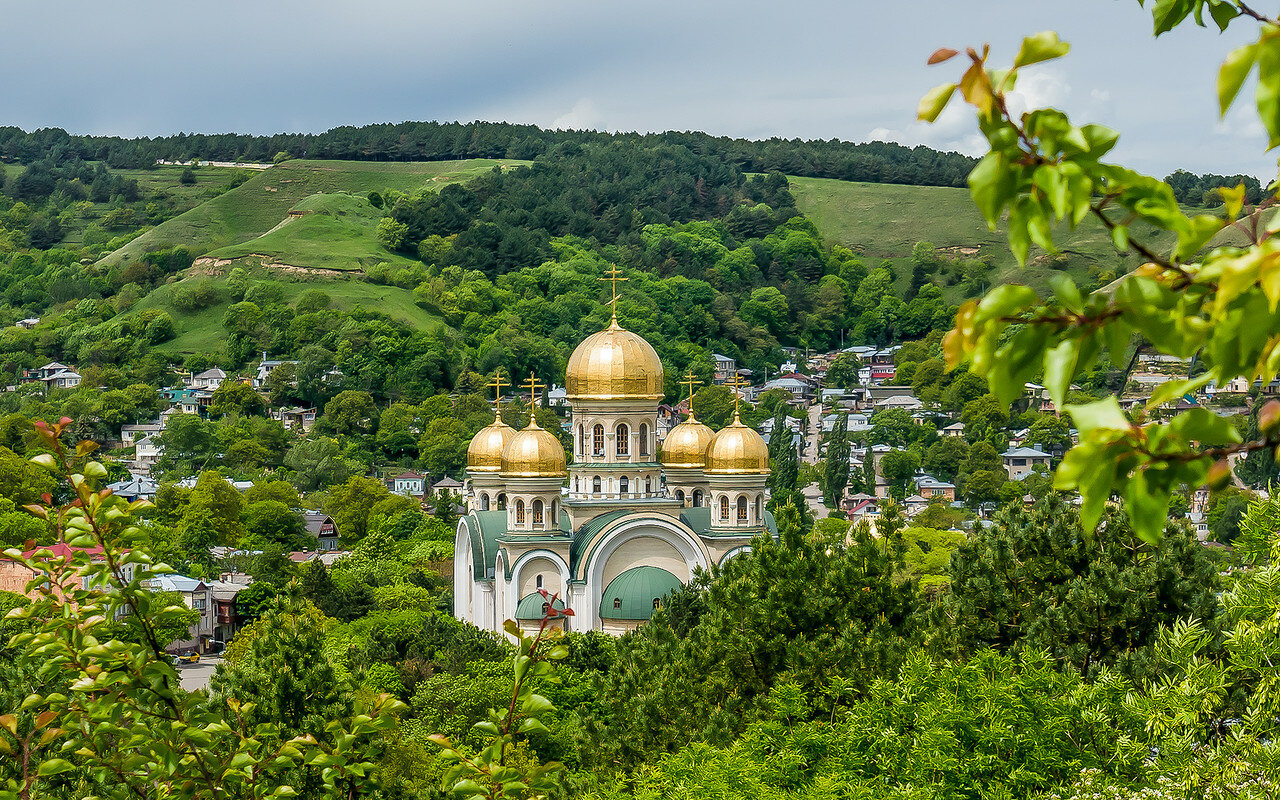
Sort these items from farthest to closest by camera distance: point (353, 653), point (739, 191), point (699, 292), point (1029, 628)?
point (739, 191) < point (699, 292) < point (353, 653) < point (1029, 628)

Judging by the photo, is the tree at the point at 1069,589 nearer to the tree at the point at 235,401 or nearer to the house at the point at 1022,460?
the house at the point at 1022,460

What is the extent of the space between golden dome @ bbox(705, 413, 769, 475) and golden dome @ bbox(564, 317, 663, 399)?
187cm

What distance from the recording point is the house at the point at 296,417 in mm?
82688

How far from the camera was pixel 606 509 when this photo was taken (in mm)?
32375

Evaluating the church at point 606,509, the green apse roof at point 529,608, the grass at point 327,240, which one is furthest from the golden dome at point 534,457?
the grass at point 327,240

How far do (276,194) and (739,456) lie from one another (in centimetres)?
11652

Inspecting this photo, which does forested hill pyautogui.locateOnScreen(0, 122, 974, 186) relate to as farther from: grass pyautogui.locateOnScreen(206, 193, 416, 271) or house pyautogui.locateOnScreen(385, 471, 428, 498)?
house pyautogui.locateOnScreen(385, 471, 428, 498)

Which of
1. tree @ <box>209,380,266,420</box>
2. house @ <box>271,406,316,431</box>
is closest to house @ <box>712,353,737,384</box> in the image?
house @ <box>271,406,316,431</box>

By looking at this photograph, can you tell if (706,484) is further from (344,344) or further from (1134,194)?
(344,344)

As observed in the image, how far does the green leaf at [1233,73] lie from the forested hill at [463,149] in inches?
6411

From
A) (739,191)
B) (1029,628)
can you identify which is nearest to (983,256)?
(739,191)

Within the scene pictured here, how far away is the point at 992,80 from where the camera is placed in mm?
2480

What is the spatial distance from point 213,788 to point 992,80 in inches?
186

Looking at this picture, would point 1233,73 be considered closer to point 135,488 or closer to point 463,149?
point 135,488
